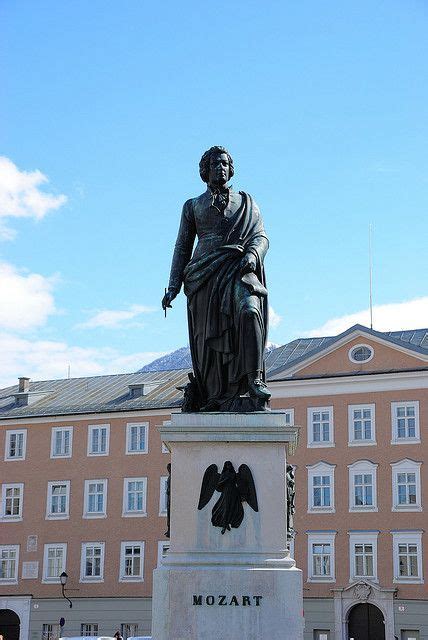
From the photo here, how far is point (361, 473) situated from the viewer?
46.1 meters

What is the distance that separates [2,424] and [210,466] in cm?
4670

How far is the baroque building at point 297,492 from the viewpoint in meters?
44.8

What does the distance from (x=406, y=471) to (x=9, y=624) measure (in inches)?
833

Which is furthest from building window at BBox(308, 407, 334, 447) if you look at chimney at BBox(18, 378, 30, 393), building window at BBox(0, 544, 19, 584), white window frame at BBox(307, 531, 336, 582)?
chimney at BBox(18, 378, 30, 393)

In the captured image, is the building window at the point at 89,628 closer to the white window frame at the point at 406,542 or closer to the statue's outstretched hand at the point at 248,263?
the white window frame at the point at 406,542

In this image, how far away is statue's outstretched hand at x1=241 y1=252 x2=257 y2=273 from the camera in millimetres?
9812

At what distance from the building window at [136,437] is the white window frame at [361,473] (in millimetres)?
10351

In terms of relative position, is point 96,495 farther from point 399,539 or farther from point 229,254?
point 229,254

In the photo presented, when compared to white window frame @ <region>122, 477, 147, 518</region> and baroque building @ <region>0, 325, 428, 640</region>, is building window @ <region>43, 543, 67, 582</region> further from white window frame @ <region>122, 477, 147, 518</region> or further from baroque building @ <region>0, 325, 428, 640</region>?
white window frame @ <region>122, 477, 147, 518</region>

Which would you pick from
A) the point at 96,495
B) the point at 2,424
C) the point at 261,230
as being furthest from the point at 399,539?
the point at 261,230

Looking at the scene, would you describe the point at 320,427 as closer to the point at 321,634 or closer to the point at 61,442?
the point at 321,634

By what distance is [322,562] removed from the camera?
150 feet

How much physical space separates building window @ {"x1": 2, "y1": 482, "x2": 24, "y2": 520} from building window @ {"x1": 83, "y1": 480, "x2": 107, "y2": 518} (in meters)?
3.54

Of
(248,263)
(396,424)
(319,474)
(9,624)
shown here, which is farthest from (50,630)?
(248,263)
